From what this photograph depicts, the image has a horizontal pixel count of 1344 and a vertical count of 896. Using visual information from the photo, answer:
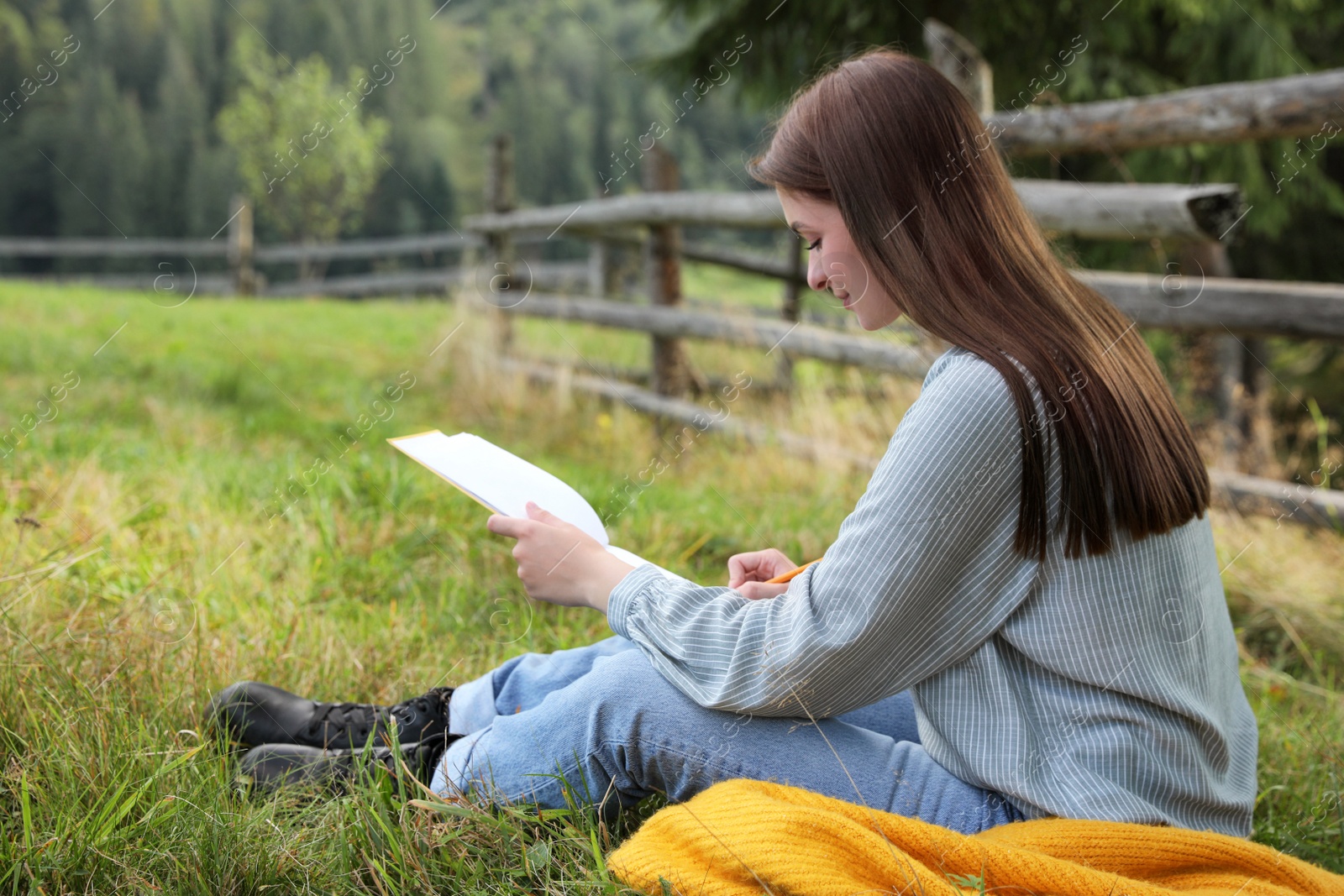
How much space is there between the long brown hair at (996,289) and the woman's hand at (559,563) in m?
0.51

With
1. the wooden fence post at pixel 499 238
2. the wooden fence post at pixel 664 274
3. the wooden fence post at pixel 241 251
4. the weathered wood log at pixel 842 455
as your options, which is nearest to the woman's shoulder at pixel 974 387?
the weathered wood log at pixel 842 455

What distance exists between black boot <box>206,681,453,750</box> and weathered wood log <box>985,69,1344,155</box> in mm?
2501

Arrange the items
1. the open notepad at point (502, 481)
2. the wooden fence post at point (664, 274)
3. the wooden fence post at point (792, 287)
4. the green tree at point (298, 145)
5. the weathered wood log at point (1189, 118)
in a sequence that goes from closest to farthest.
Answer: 1. the open notepad at point (502, 481)
2. the weathered wood log at point (1189, 118)
3. the wooden fence post at point (664, 274)
4. the wooden fence post at point (792, 287)
5. the green tree at point (298, 145)

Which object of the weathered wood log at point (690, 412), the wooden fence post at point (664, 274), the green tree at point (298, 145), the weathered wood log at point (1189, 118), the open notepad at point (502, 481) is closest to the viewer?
the open notepad at point (502, 481)

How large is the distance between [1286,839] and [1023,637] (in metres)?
0.84

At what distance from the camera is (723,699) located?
47.7 inches

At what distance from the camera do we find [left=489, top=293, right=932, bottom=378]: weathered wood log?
361 cm

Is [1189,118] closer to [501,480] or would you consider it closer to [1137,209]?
[1137,209]

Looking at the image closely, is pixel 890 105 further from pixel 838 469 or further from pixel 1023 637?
pixel 838 469

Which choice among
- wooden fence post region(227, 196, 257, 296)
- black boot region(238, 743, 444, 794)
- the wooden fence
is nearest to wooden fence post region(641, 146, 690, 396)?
the wooden fence

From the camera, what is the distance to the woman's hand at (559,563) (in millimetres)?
1322

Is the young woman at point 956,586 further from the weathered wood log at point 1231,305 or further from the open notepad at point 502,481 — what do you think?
the weathered wood log at point 1231,305

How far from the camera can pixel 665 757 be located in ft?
4.22

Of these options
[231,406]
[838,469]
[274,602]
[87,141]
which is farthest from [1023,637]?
[87,141]
